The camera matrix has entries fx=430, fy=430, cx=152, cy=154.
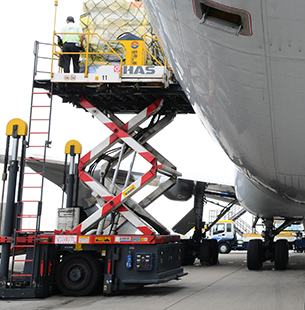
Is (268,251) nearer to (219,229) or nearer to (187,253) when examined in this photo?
(187,253)

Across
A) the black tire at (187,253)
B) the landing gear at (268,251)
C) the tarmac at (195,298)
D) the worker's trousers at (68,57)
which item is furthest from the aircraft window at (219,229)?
the worker's trousers at (68,57)

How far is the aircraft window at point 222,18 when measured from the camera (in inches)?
113

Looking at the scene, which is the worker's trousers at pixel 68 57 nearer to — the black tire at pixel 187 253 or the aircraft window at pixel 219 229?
the black tire at pixel 187 253

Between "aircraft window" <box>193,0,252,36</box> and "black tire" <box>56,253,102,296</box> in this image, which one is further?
"black tire" <box>56,253,102,296</box>

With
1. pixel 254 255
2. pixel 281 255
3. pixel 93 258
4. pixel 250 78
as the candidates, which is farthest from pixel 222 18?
pixel 281 255

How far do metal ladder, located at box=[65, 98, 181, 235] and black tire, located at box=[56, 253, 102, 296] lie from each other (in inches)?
31.3

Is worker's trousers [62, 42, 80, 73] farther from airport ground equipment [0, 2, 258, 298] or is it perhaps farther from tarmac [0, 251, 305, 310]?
tarmac [0, 251, 305, 310]

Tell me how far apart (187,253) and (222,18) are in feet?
39.5

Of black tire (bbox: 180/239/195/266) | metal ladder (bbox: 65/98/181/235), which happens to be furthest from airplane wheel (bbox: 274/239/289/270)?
metal ladder (bbox: 65/98/181/235)

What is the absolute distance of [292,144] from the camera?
3711 mm

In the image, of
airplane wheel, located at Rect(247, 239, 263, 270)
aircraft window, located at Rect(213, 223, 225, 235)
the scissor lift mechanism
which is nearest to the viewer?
the scissor lift mechanism

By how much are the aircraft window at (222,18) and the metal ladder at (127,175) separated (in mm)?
5387

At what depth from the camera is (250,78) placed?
128 inches

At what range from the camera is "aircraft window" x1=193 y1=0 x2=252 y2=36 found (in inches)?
113
